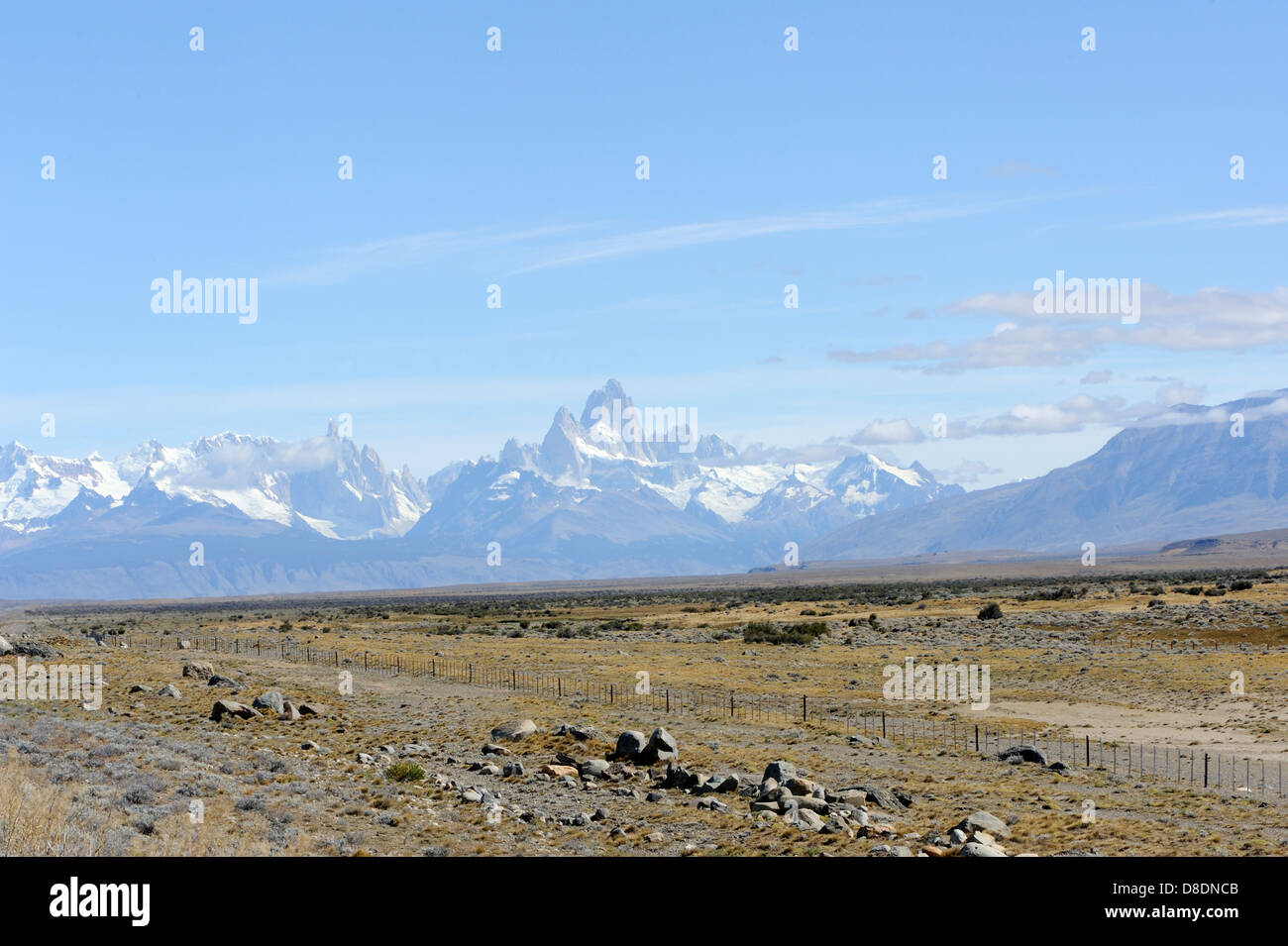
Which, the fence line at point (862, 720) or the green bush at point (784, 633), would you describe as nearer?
the fence line at point (862, 720)

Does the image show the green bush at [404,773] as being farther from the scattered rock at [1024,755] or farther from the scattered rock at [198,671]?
the scattered rock at [198,671]

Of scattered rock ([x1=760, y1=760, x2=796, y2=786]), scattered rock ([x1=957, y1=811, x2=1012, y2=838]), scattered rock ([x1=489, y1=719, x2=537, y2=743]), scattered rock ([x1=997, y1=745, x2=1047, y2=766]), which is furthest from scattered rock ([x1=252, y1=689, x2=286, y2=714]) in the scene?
scattered rock ([x1=957, y1=811, x2=1012, y2=838])

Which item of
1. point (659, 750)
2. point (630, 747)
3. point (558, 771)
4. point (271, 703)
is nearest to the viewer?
point (558, 771)

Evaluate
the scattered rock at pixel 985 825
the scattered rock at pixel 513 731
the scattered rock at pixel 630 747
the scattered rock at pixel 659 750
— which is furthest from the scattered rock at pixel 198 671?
the scattered rock at pixel 985 825

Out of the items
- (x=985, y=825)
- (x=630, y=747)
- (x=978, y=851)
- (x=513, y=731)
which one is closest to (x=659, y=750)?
(x=630, y=747)

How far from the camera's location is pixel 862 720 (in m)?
44.9

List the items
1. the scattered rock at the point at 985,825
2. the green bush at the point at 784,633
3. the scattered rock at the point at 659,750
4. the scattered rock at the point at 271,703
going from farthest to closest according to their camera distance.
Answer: the green bush at the point at 784,633
the scattered rock at the point at 271,703
the scattered rock at the point at 659,750
the scattered rock at the point at 985,825

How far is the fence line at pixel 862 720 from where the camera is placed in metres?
33.4

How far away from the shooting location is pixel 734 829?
78.8 feet

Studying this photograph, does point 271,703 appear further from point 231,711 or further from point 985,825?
point 985,825

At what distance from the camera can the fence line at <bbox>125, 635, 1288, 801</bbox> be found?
33.4 meters

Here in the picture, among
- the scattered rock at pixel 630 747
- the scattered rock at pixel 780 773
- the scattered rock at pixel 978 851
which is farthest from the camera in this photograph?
the scattered rock at pixel 630 747
